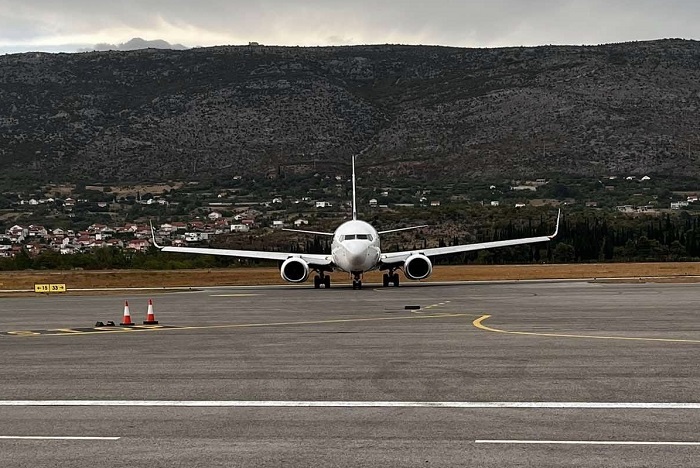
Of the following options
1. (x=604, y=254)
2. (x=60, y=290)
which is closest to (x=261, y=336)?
(x=60, y=290)

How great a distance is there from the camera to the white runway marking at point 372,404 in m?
14.0

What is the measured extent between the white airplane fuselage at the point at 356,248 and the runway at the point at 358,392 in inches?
807

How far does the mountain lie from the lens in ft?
551

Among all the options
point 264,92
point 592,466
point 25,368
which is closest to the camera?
point 592,466

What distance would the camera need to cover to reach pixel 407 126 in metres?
191

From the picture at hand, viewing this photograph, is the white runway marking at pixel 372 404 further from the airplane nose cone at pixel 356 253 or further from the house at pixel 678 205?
the house at pixel 678 205

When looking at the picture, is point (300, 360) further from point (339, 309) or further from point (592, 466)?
point (339, 309)

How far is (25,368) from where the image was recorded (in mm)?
19078

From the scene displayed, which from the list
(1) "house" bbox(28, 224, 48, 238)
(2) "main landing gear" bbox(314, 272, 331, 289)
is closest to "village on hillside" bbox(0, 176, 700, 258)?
(1) "house" bbox(28, 224, 48, 238)

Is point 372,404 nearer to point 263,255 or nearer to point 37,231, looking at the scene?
point 263,255

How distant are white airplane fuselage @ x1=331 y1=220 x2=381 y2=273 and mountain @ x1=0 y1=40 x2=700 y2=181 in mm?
115413

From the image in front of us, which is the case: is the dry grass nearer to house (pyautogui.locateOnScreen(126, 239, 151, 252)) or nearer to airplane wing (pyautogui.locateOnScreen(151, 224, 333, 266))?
airplane wing (pyautogui.locateOnScreen(151, 224, 333, 266))

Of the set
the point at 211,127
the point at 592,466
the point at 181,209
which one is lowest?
the point at 592,466

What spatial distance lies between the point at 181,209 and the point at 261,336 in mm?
142965
